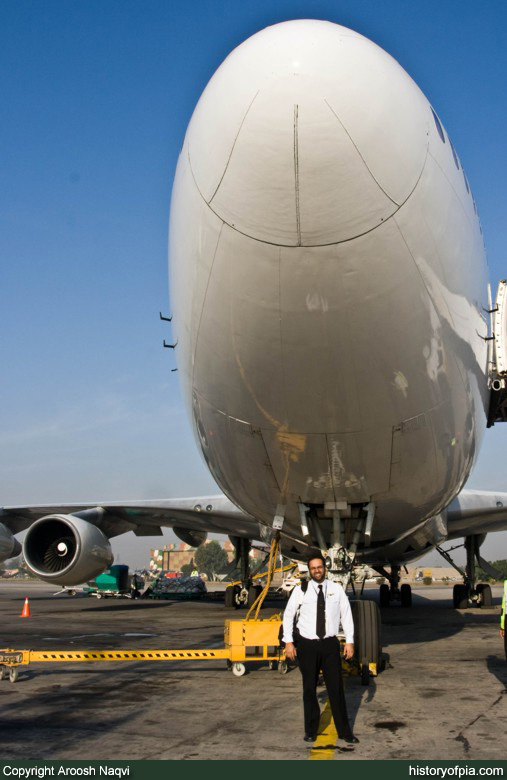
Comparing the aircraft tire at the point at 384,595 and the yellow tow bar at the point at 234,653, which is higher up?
the yellow tow bar at the point at 234,653

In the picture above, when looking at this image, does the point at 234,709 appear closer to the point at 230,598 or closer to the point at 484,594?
the point at 230,598

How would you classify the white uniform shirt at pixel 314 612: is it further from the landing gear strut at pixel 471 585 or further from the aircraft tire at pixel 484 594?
the aircraft tire at pixel 484 594

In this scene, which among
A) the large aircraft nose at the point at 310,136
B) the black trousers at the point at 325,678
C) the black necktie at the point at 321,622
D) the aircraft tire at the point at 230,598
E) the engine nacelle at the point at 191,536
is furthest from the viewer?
the engine nacelle at the point at 191,536

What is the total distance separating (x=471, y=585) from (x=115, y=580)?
49.1 feet

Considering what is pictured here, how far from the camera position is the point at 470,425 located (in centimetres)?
731

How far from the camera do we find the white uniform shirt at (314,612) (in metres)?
5.31

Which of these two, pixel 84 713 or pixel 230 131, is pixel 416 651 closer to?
pixel 84 713

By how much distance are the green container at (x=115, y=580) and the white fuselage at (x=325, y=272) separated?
2192 centimetres

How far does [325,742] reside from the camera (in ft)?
15.3

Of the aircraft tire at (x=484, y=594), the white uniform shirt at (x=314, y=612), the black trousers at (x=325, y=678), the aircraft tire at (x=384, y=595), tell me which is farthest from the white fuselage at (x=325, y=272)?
the aircraft tire at (x=384, y=595)

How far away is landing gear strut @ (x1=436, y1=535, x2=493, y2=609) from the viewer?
1908 cm

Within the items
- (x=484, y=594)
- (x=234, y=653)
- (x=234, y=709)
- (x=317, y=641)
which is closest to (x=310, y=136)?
(x=317, y=641)

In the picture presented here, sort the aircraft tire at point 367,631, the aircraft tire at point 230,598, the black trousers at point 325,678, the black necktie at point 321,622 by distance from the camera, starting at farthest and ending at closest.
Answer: the aircraft tire at point 230,598 < the aircraft tire at point 367,631 < the black necktie at point 321,622 < the black trousers at point 325,678
